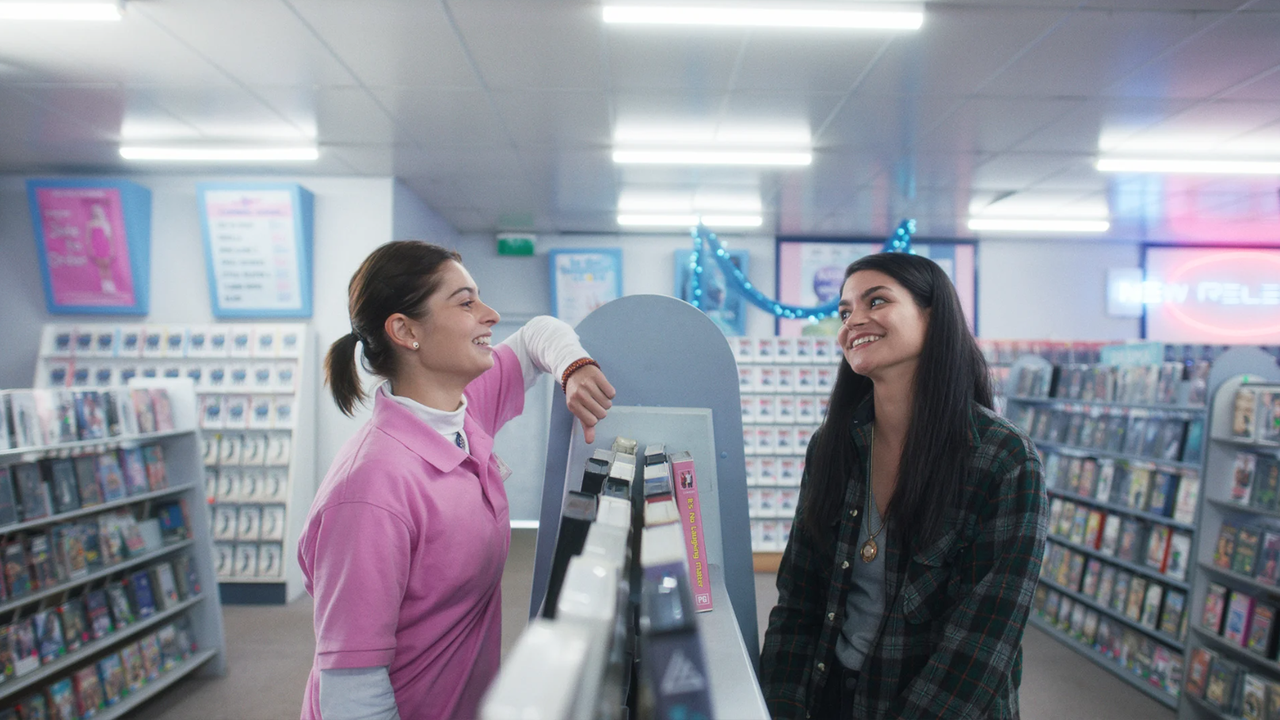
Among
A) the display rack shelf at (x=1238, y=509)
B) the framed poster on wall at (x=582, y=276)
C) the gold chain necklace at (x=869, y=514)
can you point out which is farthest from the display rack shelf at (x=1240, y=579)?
the framed poster on wall at (x=582, y=276)

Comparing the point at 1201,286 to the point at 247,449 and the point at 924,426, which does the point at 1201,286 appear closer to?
the point at 924,426

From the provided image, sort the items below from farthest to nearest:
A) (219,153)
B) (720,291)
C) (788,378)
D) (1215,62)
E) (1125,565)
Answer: (720,291)
(788,378)
(219,153)
(1125,565)
(1215,62)

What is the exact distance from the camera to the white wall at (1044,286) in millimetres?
8164

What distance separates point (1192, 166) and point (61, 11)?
7465mm

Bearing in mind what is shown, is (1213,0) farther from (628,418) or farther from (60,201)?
(60,201)

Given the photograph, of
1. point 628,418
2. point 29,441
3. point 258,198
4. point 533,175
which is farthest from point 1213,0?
point 258,198

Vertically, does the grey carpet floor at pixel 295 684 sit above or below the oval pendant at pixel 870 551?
below

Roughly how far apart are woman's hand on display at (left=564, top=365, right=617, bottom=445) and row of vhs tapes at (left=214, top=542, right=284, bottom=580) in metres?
4.96

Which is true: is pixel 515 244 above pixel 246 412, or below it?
above

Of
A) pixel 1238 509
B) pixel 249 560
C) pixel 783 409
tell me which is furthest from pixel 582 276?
pixel 1238 509

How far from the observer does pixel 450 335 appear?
1306mm

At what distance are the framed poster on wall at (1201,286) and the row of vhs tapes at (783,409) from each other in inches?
205

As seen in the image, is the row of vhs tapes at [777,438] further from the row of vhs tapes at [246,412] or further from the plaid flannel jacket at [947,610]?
the plaid flannel jacket at [947,610]

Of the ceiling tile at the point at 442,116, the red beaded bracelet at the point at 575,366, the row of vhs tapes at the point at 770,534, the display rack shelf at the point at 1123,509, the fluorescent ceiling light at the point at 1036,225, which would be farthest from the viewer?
the fluorescent ceiling light at the point at 1036,225
